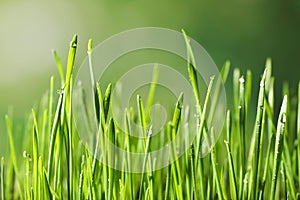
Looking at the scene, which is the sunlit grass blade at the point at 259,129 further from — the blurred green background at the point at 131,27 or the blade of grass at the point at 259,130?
the blurred green background at the point at 131,27

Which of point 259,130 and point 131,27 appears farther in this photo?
point 131,27

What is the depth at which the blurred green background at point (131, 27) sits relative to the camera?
7.62ft

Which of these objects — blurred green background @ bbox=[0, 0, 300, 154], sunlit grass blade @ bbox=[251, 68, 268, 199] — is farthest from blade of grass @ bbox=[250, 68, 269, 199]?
blurred green background @ bbox=[0, 0, 300, 154]

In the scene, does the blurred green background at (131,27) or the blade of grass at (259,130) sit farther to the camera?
the blurred green background at (131,27)

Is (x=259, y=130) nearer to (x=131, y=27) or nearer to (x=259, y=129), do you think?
(x=259, y=129)

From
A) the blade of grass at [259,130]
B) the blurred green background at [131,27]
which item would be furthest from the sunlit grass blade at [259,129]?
the blurred green background at [131,27]

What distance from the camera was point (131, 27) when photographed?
2.47 metres

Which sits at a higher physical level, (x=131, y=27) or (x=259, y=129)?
(x=131, y=27)

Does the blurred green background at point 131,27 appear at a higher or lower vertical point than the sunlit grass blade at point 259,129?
higher

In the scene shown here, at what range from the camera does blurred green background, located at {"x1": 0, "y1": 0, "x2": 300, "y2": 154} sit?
232cm

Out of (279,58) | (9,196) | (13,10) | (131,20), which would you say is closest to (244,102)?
(9,196)

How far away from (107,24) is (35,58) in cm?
36

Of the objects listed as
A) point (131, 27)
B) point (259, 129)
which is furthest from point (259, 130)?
point (131, 27)

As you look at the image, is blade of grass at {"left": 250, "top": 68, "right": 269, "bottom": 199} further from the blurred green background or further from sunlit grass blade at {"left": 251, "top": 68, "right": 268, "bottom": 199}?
the blurred green background
